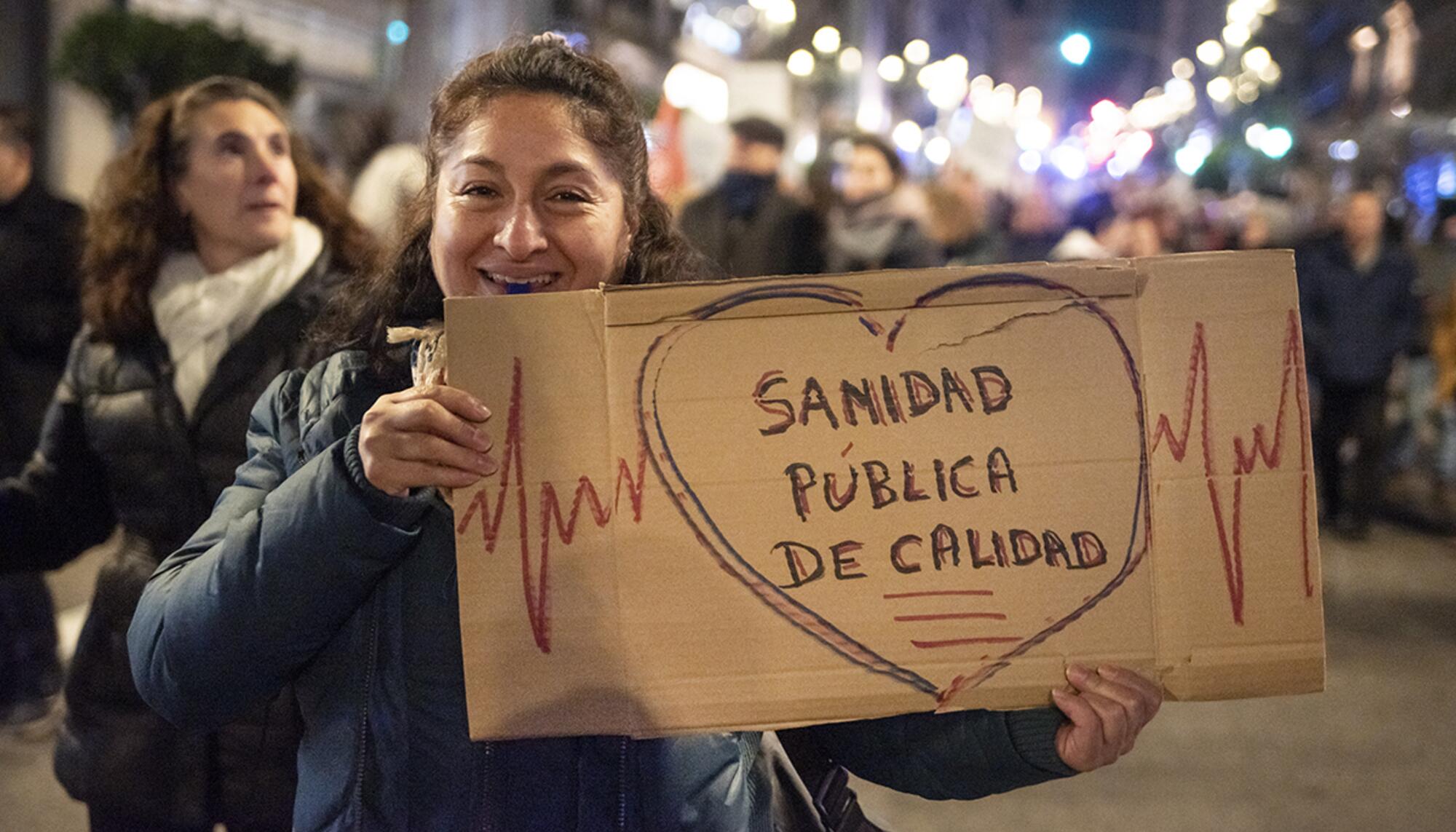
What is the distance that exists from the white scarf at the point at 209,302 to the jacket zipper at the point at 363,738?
1253 millimetres

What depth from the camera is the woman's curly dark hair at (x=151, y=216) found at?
2697 millimetres

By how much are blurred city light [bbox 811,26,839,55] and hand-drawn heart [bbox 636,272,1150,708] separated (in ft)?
115

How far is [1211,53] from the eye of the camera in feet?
152

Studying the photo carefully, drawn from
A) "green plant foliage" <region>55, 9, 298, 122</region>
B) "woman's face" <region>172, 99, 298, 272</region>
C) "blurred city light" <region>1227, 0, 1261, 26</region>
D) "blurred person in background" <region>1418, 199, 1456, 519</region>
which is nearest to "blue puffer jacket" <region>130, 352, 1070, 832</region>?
"woman's face" <region>172, 99, 298, 272</region>

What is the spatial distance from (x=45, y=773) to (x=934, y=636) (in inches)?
163

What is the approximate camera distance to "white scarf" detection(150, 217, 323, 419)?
8.61 feet

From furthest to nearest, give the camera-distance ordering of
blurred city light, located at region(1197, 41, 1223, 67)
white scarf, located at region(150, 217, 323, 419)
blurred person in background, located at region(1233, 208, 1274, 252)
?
blurred city light, located at region(1197, 41, 1223, 67) → blurred person in background, located at region(1233, 208, 1274, 252) → white scarf, located at region(150, 217, 323, 419)

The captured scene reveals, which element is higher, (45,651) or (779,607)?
(779,607)

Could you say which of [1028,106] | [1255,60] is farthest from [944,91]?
[1255,60]

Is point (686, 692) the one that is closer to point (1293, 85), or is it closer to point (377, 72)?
point (377, 72)

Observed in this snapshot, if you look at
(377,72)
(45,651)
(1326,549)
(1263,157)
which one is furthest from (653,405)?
(1263,157)

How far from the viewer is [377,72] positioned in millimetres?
15555

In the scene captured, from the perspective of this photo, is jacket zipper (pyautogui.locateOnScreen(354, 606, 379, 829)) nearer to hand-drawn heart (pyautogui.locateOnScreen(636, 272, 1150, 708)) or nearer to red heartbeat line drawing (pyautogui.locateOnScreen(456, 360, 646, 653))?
red heartbeat line drawing (pyautogui.locateOnScreen(456, 360, 646, 653))

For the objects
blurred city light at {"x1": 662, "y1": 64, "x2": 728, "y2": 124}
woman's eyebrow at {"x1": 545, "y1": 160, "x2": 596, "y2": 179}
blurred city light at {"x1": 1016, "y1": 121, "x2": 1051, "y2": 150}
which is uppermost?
blurred city light at {"x1": 1016, "y1": 121, "x2": 1051, "y2": 150}
